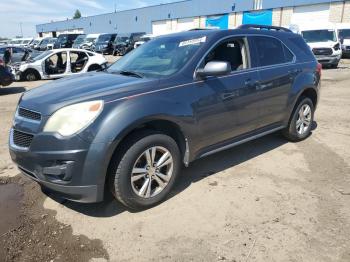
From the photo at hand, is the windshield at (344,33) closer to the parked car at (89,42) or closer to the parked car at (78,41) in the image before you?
the parked car at (89,42)

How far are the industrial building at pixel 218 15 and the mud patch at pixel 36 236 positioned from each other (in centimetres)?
2876

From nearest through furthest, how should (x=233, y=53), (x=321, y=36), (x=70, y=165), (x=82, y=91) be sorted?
1. (x=70, y=165)
2. (x=82, y=91)
3. (x=233, y=53)
4. (x=321, y=36)

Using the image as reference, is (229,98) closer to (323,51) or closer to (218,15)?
(323,51)

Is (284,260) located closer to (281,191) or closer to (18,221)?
(281,191)

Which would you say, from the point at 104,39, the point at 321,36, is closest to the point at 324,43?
the point at 321,36

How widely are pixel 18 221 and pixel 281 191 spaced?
2.93m

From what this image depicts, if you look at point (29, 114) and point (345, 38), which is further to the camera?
point (345, 38)

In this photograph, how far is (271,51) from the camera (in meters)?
5.10

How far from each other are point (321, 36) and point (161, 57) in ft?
59.6

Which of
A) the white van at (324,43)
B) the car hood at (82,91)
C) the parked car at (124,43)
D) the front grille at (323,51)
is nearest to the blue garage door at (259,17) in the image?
the parked car at (124,43)

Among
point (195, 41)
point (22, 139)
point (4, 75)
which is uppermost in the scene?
point (195, 41)

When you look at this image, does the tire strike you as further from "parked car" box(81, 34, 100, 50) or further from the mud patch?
"parked car" box(81, 34, 100, 50)

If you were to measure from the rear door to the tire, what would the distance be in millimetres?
462

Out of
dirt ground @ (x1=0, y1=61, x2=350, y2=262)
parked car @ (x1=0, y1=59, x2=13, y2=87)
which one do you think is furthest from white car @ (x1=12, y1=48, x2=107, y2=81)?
dirt ground @ (x1=0, y1=61, x2=350, y2=262)
